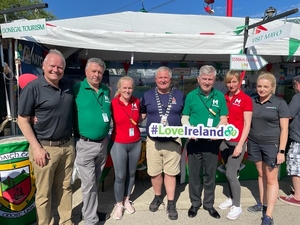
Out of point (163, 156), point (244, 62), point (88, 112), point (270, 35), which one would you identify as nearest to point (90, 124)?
point (88, 112)

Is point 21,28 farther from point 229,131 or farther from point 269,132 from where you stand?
point 269,132

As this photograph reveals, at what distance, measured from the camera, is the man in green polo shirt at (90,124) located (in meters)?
2.36

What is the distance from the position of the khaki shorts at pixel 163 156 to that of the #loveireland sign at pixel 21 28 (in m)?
1.75

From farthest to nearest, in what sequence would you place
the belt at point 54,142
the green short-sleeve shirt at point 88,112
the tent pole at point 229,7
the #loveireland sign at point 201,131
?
the tent pole at point 229,7 < the #loveireland sign at point 201,131 < the green short-sleeve shirt at point 88,112 < the belt at point 54,142

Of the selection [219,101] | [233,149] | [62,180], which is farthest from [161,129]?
[62,180]

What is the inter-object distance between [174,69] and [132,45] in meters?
2.25

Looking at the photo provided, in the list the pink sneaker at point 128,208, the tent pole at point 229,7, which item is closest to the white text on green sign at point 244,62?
the pink sneaker at point 128,208

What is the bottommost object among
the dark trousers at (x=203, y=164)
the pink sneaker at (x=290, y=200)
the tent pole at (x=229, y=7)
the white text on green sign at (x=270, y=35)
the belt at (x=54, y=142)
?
the pink sneaker at (x=290, y=200)

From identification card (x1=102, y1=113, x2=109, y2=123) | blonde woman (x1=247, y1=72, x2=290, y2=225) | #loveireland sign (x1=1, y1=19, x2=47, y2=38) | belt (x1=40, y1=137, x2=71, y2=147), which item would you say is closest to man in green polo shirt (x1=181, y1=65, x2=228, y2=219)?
blonde woman (x1=247, y1=72, x2=290, y2=225)

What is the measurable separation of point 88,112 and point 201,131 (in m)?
1.14

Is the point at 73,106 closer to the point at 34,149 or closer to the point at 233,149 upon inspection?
the point at 34,149

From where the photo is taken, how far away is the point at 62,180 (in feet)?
7.92

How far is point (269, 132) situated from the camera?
2.61 m

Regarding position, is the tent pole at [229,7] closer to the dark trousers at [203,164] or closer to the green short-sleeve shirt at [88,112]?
the dark trousers at [203,164]
